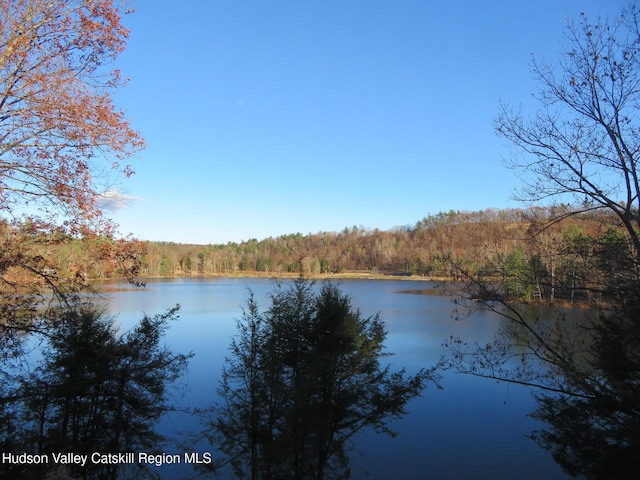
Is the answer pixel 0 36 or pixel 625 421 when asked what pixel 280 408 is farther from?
pixel 0 36

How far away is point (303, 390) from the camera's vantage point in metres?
6.71

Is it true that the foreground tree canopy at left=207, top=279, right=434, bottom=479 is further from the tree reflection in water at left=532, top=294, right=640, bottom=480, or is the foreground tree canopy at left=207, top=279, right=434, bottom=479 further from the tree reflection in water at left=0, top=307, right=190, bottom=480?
the tree reflection in water at left=532, top=294, right=640, bottom=480

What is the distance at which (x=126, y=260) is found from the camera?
200 inches

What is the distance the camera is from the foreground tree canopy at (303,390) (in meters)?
6.54

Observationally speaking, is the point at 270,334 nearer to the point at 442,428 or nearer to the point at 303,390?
the point at 303,390

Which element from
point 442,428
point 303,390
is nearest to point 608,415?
point 303,390

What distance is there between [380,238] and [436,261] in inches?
4143

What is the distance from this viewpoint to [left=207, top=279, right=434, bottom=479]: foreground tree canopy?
6.54 metres

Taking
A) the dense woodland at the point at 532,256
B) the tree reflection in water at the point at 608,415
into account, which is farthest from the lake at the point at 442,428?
the tree reflection in water at the point at 608,415

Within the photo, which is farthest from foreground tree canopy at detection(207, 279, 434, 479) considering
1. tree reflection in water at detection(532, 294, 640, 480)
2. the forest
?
tree reflection in water at detection(532, 294, 640, 480)

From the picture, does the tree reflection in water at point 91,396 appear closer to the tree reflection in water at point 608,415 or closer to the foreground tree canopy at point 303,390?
the foreground tree canopy at point 303,390

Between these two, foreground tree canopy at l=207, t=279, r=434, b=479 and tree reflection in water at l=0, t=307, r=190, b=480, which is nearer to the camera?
tree reflection in water at l=0, t=307, r=190, b=480

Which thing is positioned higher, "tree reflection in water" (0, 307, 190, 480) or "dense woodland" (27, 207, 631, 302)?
"dense woodland" (27, 207, 631, 302)

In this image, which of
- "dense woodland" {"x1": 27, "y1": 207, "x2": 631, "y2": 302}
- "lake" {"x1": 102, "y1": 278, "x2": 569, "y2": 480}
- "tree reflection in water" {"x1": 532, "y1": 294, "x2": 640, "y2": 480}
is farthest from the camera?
"lake" {"x1": 102, "y1": 278, "x2": 569, "y2": 480}
